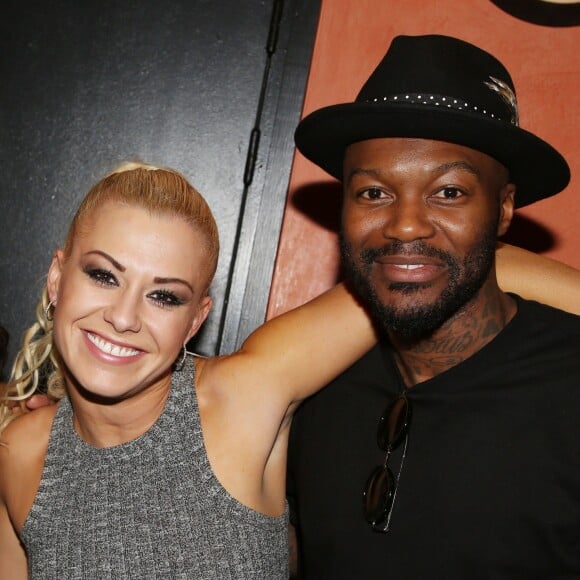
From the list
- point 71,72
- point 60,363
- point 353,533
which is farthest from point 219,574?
point 71,72

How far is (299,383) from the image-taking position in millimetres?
1896

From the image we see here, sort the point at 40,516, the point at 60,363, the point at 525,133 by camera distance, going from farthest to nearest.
Answer: the point at 60,363, the point at 40,516, the point at 525,133

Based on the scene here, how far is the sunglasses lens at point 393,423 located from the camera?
6.06ft

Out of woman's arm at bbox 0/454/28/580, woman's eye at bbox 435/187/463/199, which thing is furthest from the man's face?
woman's arm at bbox 0/454/28/580

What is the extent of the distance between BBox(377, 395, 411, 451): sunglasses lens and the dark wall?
2.60 ft

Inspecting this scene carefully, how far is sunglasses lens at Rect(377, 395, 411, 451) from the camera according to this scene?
6.06 feet

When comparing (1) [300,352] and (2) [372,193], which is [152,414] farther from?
(2) [372,193]

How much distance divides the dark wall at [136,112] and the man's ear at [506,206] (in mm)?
906

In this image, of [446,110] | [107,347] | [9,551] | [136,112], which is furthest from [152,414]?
[136,112]

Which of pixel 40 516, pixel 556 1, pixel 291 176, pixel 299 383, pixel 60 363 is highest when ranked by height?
pixel 556 1

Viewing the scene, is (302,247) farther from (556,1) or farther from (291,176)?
(556,1)

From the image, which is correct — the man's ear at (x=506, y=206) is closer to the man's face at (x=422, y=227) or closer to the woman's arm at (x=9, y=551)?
the man's face at (x=422, y=227)

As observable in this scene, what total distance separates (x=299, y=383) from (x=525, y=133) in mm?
751

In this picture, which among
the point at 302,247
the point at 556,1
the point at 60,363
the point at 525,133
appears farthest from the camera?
the point at 302,247
